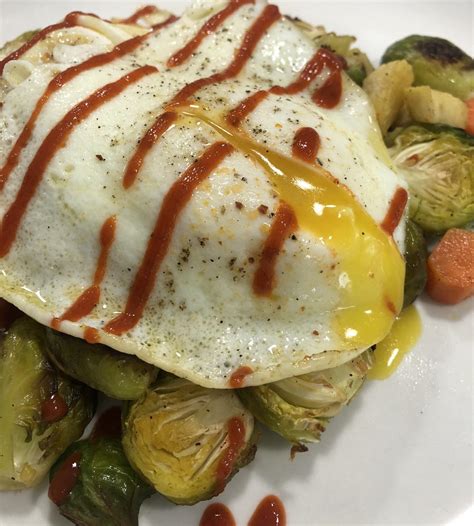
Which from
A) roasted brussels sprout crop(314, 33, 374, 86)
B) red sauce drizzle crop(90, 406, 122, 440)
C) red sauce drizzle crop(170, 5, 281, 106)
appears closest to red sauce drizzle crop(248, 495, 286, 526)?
red sauce drizzle crop(90, 406, 122, 440)

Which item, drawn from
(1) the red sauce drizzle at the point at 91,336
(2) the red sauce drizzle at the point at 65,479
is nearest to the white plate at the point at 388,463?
(2) the red sauce drizzle at the point at 65,479


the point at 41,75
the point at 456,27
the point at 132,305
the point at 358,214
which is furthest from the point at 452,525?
the point at 456,27

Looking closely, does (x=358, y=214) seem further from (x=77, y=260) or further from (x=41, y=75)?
(x=41, y=75)

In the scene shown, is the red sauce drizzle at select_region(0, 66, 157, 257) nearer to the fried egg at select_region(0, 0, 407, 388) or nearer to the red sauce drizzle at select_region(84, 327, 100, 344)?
the fried egg at select_region(0, 0, 407, 388)

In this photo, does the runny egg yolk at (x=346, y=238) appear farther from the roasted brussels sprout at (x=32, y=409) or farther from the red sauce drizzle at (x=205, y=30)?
the roasted brussels sprout at (x=32, y=409)

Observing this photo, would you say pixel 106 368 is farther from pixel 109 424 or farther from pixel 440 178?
pixel 440 178
